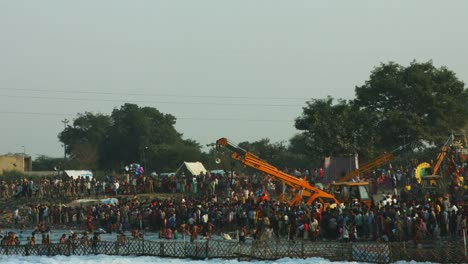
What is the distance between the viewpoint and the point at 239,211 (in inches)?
1548

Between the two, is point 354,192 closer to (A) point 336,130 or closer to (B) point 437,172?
(B) point 437,172

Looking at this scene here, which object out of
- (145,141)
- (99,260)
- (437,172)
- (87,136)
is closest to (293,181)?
(437,172)

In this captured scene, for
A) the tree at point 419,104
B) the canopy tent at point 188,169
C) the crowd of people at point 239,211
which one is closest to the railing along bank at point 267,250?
the crowd of people at point 239,211

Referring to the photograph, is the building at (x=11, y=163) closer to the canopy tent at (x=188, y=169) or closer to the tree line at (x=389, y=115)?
the canopy tent at (x=188, y=169)

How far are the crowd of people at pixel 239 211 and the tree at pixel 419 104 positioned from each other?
937 cm

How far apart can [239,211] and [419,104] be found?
1015 inches

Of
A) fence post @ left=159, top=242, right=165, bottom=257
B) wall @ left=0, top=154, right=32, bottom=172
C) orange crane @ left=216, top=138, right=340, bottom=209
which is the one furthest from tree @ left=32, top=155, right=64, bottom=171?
fence post @ left=159, top=242, right=165, bottom=257

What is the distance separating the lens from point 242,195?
46500 mm

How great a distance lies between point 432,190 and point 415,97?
2219 cm

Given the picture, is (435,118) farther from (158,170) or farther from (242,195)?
(158,170)

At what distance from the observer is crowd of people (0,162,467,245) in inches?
1235

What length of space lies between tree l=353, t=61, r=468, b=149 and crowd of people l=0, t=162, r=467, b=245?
30.8ft

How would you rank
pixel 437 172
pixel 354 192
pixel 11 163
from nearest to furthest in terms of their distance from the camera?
1. pixel 354 192
2. pixel 437 172
3. pixel 11 163

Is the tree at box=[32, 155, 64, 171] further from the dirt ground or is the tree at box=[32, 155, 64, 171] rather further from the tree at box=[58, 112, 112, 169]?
the dirt ground
